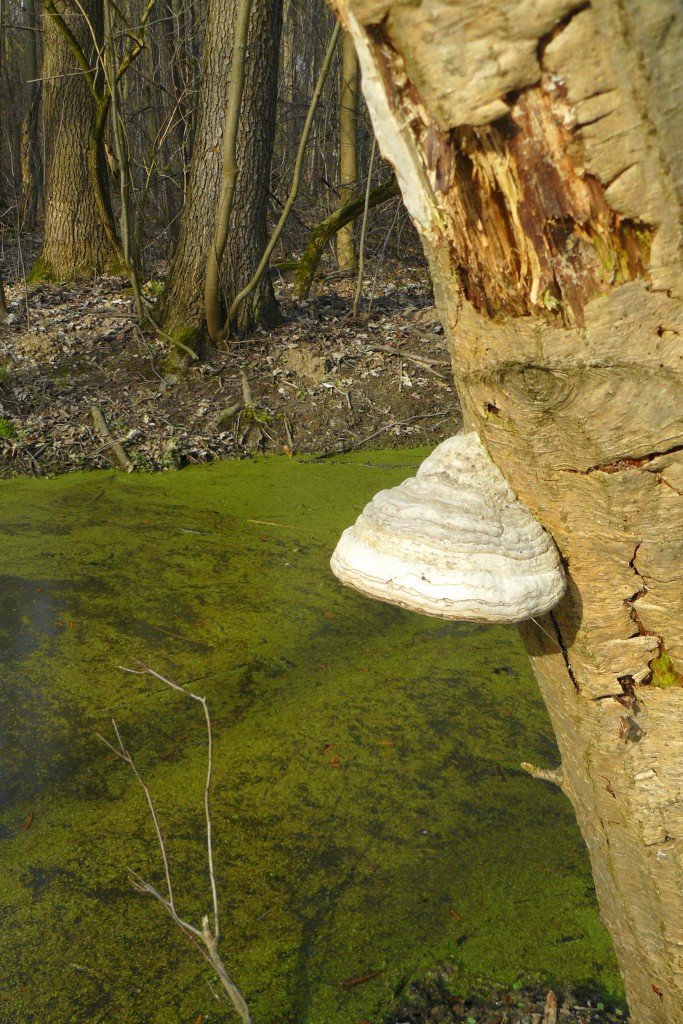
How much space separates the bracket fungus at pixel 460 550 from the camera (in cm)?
106

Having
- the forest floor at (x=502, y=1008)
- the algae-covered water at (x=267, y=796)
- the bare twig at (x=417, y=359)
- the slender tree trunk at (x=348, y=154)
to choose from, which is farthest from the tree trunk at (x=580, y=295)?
the slender tree trunk at (x=348, y=154)

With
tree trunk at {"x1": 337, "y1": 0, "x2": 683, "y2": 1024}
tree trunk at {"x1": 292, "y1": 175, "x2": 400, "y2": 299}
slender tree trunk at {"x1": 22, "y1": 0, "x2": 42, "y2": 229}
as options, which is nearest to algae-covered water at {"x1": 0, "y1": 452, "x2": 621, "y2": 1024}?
tree trunk at {"x1": 337, "y1": 0, "x2": 683, "y2": 1024}

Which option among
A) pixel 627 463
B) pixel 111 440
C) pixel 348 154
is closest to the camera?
pixel 627 463

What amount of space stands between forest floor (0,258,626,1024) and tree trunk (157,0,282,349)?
352 millimetres

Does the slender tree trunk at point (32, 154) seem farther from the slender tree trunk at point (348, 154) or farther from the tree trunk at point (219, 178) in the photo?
the tree trunk at point (219, 178)

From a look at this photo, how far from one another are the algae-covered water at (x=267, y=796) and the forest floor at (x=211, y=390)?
4.31ft

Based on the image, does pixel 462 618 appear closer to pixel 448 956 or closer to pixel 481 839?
pixel 448 956

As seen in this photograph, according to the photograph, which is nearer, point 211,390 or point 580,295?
point 580,295

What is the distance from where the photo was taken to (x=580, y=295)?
2.45 feet

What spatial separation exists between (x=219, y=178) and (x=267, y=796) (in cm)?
508

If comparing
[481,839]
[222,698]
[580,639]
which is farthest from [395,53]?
[222,698]

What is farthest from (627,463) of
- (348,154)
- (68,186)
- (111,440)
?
(348,154)

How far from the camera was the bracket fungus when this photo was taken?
1.06 m

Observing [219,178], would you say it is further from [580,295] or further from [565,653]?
[580,295]
